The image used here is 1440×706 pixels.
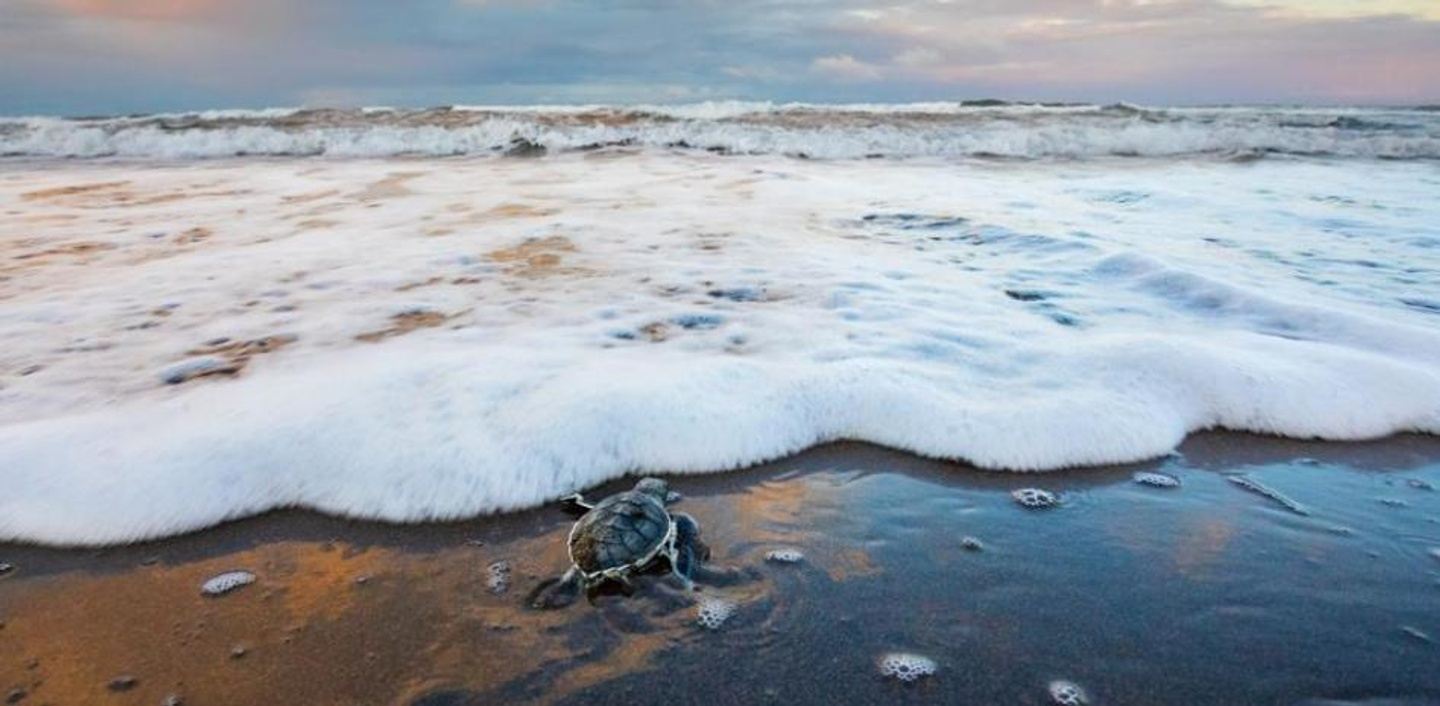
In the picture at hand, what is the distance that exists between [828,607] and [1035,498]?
101 cm

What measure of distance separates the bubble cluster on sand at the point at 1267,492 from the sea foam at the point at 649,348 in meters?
0.34

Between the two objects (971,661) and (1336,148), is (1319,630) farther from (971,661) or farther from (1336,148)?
(1336,148)

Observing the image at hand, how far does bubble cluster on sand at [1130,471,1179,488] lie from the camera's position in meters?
2.87

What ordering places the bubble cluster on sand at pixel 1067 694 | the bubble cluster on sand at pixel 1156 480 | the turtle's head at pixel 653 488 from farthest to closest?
the bubble cluster on sand at pixel 1156 480 → the turtle's head at pixel 653 488 → the bubble cluster on sand at pixel 1067 694

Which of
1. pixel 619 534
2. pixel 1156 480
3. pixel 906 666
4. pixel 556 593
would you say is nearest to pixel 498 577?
pixel 556 593

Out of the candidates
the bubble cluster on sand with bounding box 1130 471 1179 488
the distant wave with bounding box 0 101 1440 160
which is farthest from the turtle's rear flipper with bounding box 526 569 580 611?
the distant wave with bounding box 0 101 1440 160

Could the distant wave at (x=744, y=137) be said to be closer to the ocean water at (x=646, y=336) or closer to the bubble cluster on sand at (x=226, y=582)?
the ocean water at (x=646, y=336)

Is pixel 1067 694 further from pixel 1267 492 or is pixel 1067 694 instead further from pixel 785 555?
pixel 1267 492

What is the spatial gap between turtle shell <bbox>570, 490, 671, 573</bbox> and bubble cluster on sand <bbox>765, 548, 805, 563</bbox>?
1.07 feet

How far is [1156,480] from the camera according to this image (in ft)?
9.53

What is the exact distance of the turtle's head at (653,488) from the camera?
8.78 feet

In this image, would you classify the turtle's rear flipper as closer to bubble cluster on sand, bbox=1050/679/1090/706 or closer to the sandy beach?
the sandy beach

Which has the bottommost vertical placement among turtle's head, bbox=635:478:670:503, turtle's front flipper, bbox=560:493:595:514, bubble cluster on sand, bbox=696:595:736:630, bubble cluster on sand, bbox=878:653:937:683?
bubble cluster on sand, bbox=878:653:937:683

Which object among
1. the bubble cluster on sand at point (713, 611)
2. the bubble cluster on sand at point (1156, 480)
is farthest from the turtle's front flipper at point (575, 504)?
the bubble cluster on sand at point (1156, 480)
